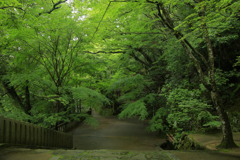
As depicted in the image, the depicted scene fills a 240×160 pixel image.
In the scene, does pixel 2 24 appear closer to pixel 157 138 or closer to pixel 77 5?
pixel 77 5

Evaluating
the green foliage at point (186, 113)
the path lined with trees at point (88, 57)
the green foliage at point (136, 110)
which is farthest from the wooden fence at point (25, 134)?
the green foliage at point (186, 113)

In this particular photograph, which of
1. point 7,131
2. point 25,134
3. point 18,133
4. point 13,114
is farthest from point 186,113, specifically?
point 13,114

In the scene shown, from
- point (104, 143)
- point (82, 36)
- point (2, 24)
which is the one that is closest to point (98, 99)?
point (82, 36)

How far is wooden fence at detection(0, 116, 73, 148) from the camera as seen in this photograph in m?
4.13

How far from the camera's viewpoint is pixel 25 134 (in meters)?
4.88

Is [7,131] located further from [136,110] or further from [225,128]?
[136,110]

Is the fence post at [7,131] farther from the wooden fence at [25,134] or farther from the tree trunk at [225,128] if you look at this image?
the tree trunk at [225,128]

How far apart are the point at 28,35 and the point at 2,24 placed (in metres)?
1.05

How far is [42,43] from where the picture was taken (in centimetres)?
718

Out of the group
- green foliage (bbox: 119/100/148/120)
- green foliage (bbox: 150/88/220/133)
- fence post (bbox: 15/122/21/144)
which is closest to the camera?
fence post (bbox: 15/122/21/144)

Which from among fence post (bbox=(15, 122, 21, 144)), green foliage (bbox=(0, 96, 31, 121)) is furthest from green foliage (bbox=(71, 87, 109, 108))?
fence post (bbox=(15, 122, 21, 144))

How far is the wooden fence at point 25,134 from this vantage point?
13.5ft

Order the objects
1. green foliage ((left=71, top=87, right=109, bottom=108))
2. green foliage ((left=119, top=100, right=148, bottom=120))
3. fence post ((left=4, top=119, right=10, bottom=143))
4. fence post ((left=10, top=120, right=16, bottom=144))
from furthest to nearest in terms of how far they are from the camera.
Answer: green foliage ((left=119, top=100, right=148, bottom=120)) → green foliage ((left=71, top=87, right=109, bottom=108)) → fence post ((left=10, top=120, right=16, bottom=144)) → fence post ((left=4, top=119, right=10, bottom=143))

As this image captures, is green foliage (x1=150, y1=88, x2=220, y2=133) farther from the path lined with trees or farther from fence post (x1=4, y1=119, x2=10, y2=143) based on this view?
fence post (x1=4, y1=119, x2=10, y2=143)
